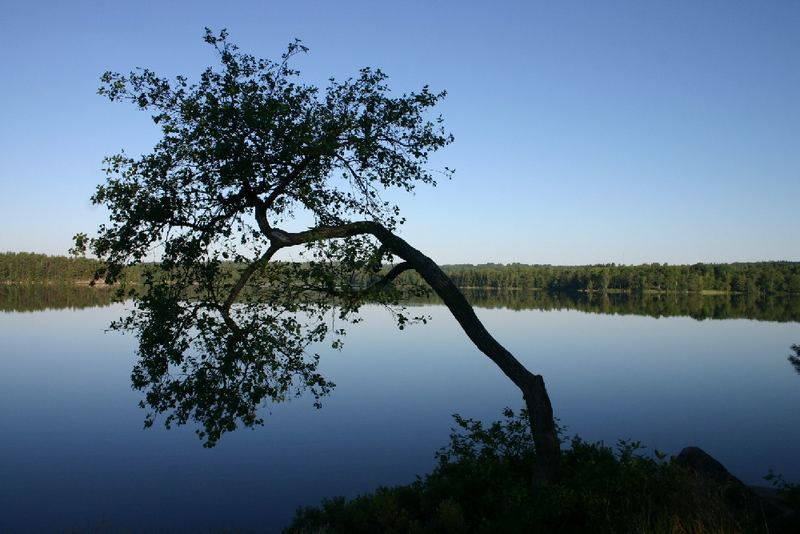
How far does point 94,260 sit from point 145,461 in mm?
9418

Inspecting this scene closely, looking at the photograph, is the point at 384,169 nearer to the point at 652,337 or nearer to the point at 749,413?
the point at 749,413

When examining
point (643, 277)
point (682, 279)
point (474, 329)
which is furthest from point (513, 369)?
point (682, 279)

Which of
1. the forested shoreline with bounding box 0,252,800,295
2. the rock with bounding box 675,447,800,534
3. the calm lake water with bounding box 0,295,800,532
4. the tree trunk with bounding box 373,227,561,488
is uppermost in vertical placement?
the forested shoreline with bounding box 0,252,800,295

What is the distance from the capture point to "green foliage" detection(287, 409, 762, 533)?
6484 millimetres

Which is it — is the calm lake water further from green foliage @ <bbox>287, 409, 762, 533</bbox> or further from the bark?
the bark

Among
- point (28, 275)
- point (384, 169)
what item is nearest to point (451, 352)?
point (384, 169)

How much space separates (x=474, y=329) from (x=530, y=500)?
91.6 inches

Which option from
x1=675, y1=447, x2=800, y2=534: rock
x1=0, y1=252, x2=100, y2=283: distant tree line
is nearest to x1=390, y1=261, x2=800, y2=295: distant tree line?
x1=0, y1=252, x2=100, y2=283: distant tree line

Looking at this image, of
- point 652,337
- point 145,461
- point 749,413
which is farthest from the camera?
point 652,337

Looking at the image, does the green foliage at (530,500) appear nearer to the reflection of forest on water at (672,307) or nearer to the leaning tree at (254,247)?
the leaning tree at (254,247)

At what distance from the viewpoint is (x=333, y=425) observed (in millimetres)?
19297

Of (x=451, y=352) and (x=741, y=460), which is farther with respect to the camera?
(x=451, y=352)

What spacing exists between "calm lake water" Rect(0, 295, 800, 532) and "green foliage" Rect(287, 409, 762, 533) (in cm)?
401

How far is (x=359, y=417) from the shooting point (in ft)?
66.4
